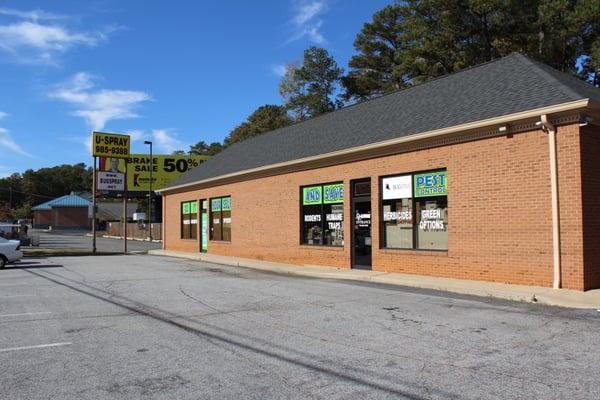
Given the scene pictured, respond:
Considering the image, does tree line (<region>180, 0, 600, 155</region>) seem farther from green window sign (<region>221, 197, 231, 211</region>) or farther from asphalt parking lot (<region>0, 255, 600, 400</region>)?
asphalt parking lot (<region>0, 255, 600, 400</region>)

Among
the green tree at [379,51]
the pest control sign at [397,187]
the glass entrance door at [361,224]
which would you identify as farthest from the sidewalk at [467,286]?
the green tree at [379,51]

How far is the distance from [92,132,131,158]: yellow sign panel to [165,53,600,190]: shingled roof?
987cm

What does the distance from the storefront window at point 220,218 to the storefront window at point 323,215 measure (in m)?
7.02

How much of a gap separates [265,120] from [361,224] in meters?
45.2

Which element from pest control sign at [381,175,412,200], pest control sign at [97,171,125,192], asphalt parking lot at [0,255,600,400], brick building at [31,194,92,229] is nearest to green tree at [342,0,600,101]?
pest control sign at [381,175,412,200]

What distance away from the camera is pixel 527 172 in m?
12.7

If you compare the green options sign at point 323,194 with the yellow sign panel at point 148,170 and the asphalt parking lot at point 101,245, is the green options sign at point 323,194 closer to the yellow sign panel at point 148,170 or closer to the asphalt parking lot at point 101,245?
the asphalt parking lot at point 101,245

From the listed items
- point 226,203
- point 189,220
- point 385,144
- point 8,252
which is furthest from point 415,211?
point 189,220

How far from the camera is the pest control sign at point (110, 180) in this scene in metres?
41.9

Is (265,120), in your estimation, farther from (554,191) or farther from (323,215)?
(554,191)

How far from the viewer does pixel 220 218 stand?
27.8 m

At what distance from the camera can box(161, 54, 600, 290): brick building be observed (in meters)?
12.0

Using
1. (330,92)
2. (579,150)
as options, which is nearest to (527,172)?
(579,150)

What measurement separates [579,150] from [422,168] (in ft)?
14.4
